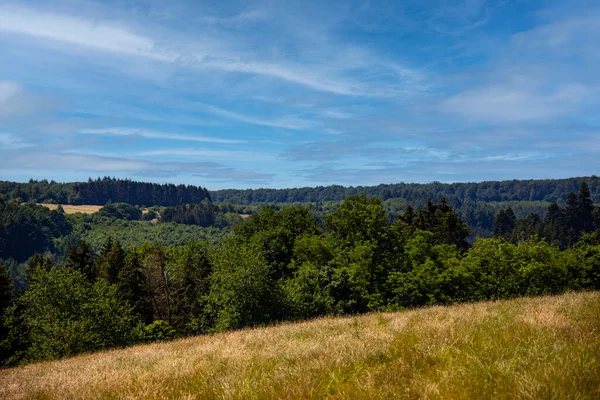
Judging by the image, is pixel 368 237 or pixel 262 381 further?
pixel 368 237

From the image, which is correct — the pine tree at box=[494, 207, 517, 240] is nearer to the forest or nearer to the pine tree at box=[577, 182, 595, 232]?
the pine tree at box=[577, 182, 595, 232]

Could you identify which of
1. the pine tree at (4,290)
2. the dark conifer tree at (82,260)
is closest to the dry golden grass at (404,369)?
the pine tree at (4,290)

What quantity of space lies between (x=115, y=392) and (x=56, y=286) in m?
35.0

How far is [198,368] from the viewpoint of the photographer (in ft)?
25.0

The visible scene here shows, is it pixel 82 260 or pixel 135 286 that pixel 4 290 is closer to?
pixel 82 260

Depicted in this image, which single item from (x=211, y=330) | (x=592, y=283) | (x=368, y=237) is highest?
(x=368, y=237)

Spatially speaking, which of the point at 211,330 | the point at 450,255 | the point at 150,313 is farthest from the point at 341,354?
the point at 150,313

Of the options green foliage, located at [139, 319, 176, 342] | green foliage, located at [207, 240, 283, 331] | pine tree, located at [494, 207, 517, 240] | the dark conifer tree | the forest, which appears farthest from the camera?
pine tree, located at [494, 207, 517, 240]

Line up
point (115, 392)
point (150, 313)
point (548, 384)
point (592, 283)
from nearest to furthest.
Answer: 1. point (548, 384)
2. point (115, 392)
3. point (592, 283)
4. point (150, 313)

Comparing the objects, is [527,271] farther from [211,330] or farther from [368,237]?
[211,330]

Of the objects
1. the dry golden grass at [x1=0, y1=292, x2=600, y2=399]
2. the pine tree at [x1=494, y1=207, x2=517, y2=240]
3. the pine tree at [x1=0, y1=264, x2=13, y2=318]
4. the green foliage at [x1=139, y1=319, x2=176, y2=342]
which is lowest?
the green foliage at [x1=139, y1=319, x2=176, y2=342]

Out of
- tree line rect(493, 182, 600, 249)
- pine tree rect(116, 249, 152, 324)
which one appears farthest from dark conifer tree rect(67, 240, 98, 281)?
tree line rect(493, 182, 600, 249)

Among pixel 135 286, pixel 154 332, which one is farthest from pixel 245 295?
pixel 135 286

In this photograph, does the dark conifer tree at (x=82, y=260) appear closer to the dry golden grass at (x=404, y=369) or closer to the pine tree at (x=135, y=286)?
the pine tree at (x=135, y=286)
